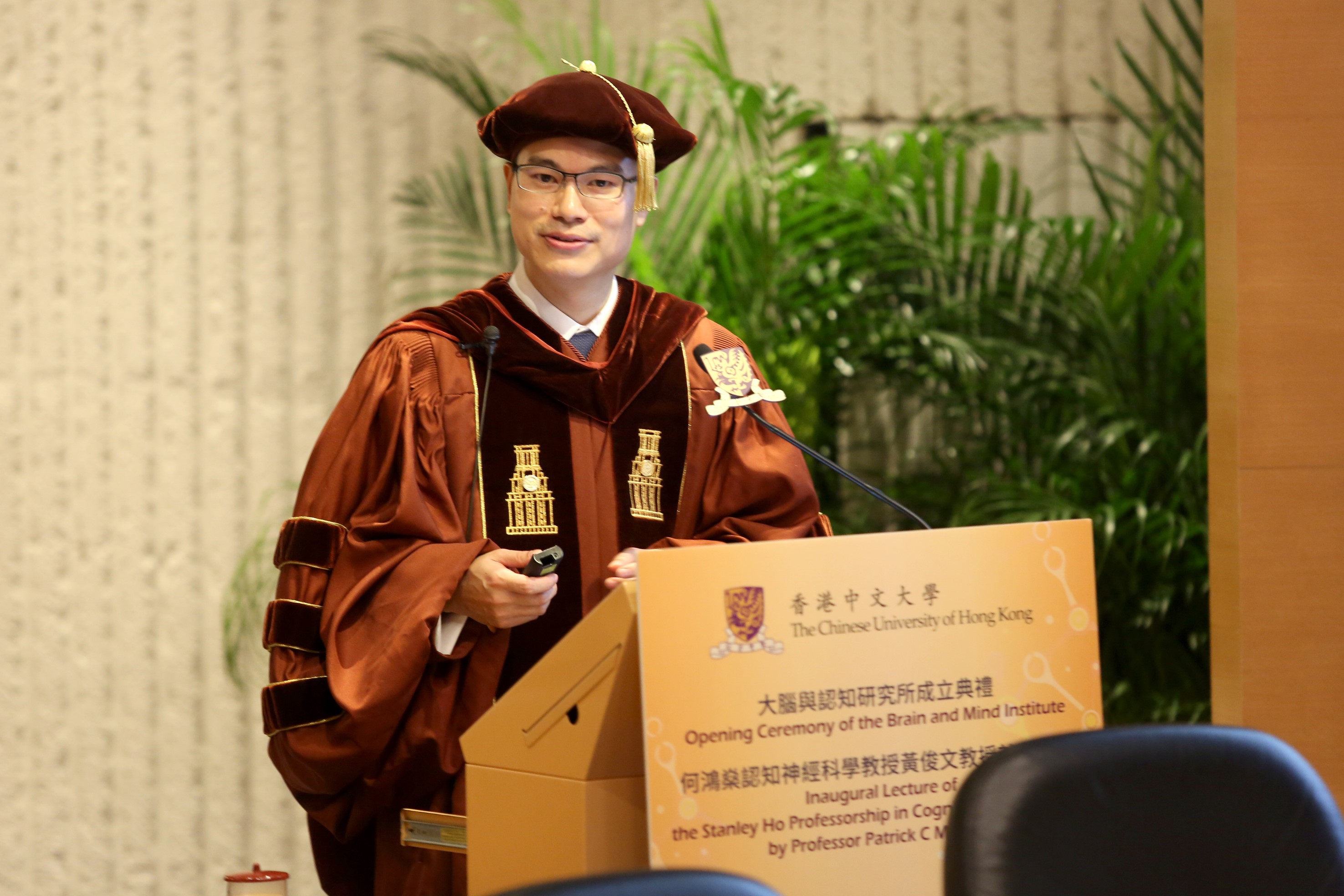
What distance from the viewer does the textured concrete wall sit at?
3932 mm

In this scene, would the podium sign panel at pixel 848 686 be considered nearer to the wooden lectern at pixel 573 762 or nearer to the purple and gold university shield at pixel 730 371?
the wooden lectern at pixel 573 762

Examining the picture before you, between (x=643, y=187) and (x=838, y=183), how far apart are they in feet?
5.47

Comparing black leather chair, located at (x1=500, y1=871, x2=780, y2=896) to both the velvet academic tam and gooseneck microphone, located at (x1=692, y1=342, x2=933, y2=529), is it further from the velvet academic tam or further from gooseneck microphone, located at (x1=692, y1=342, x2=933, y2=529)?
the velvet academic tam

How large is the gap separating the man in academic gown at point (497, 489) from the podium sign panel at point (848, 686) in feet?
1.66

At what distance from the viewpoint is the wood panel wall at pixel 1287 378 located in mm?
2793

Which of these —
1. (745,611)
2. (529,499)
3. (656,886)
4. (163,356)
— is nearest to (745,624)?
(745,611)

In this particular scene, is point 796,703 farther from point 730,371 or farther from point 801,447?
point 730,371

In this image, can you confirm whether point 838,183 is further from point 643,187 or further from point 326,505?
point 326,505

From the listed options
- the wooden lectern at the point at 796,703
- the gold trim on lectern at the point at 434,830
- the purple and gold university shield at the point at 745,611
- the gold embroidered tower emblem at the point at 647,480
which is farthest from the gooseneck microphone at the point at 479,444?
the purple and gold university shield at the point at 745,611

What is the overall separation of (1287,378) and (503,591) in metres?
1.76

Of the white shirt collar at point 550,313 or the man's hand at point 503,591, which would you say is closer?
the man's hand at point 503,591

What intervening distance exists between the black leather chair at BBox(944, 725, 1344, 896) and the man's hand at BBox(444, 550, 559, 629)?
89cm

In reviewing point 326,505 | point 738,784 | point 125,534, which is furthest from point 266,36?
point 738,784

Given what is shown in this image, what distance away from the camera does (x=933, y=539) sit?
5.29 feet
